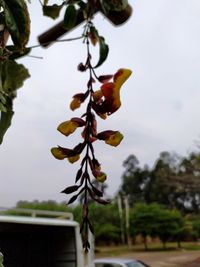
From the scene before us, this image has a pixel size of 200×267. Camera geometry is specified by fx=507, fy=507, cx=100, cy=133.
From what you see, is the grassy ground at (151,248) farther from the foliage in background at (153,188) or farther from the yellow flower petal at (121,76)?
the yellow flower petal at (121,76)

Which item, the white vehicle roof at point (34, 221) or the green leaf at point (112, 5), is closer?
the green leaf at point (112, 5)

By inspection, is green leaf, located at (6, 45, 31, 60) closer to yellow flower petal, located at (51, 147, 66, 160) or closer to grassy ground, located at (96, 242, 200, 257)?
yellow flower petal, located at (51, 147, 66, 160)

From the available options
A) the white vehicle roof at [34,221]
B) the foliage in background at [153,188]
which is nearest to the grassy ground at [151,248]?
the foliage in background at [153,188]

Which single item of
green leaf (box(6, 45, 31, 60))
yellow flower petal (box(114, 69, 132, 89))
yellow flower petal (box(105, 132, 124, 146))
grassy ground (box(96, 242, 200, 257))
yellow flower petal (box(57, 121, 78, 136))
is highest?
green leaf (box(6, 45, 31, 60))

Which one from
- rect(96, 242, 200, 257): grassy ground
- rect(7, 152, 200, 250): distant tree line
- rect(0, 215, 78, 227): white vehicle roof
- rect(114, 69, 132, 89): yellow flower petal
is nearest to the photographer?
rect(114, 69, 132, 89): yellow flower petal

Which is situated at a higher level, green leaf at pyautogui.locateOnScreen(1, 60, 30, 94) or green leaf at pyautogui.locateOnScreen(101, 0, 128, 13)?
green leaf at pyautogui.locateOnScreen(101, 0, 128, 13)

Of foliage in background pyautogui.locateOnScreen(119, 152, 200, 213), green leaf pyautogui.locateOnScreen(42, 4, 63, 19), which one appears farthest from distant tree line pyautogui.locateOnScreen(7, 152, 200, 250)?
green leaf pyautogui.locateOnScreen(42, 4, 63, 19)
